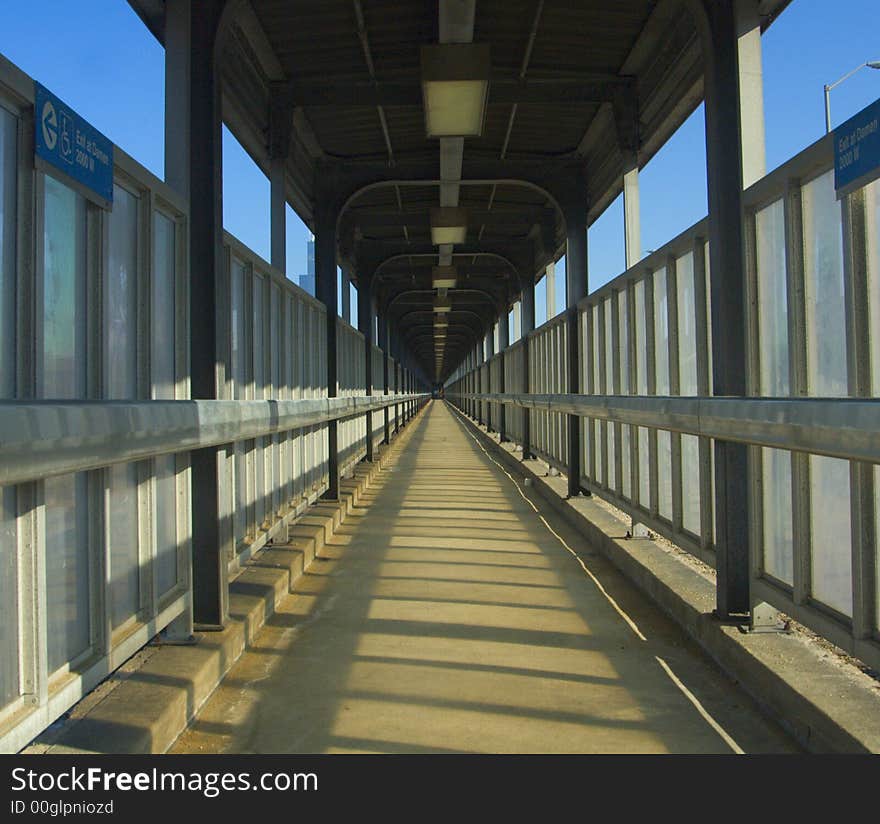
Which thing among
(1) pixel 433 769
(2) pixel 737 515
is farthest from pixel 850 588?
(1) pixel 433 769

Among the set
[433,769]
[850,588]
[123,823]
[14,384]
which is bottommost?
[433,769]

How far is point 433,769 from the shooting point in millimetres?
2963

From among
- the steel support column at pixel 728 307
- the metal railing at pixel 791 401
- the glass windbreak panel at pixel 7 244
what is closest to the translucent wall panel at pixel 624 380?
the metal railing at pixel 791 401

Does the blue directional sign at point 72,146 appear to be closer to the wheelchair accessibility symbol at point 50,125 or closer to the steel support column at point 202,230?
the wheelchair accessibility symbol at point 50,125

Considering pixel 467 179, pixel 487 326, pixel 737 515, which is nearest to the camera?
pixel 737 515

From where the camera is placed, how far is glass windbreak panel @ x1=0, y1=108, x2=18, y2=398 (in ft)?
8.51

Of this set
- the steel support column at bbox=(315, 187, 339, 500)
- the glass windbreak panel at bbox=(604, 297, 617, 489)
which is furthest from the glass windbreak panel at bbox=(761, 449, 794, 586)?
the steel support column at bbox=(315, 187, 339, 500)

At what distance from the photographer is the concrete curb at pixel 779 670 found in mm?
3115

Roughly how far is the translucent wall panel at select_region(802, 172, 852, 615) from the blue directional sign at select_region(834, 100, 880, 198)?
20cm

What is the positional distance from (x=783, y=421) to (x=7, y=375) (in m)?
2.33

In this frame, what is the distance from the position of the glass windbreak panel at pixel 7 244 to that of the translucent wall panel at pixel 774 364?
314 centimetres

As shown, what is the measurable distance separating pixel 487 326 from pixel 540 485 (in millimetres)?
18851

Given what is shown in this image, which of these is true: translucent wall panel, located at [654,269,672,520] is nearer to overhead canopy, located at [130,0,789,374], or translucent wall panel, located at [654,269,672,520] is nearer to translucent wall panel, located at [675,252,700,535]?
translucent wall panel, located at [675,252,700,535]

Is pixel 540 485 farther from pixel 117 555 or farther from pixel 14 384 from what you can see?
pixel 14 384
